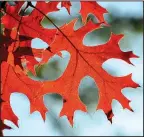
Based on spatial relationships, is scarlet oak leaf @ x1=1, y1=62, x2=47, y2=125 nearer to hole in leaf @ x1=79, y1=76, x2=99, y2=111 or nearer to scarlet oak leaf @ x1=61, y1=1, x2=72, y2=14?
scarlet oak leaf @ x1=61, y1=1, x2=72, y2=14

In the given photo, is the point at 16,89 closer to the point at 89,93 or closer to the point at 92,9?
the point at 92,9

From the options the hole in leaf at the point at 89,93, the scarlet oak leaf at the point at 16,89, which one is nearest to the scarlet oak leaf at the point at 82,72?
the scarlet oak leaf at the point at 16,89

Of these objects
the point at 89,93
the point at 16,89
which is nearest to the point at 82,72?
the point at 16,89

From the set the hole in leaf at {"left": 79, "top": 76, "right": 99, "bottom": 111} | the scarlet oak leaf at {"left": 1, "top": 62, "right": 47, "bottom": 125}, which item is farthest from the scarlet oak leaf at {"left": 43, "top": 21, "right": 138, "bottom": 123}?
the hole in leaf at {"left": 79, "top": 76, "right": 99, "bottom": 111}

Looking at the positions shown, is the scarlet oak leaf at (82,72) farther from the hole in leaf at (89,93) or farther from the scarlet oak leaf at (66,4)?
the hole in leaf at (89,93)

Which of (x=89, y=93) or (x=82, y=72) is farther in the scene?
(x=89, y=93)

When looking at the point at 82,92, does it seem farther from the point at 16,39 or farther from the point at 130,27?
the point at 16,39
